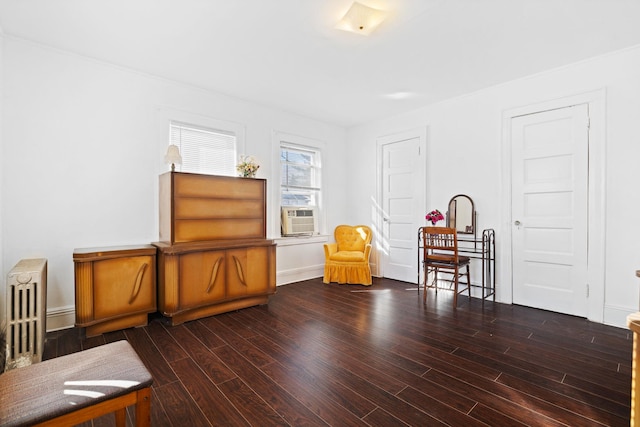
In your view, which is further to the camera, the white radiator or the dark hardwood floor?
the white radiator

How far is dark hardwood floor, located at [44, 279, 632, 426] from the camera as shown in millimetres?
1701

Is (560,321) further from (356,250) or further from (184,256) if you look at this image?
(184,256)

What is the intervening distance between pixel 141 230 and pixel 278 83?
2.39 meters

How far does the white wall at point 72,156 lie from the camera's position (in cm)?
274

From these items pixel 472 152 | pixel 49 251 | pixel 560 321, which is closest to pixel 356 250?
pixel 472 152

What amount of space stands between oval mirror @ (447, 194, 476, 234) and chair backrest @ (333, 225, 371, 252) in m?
1.31

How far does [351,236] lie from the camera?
17.0 feet

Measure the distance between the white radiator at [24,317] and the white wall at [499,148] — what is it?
439 cm

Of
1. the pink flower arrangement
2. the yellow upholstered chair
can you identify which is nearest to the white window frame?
the yellow upholstered chair

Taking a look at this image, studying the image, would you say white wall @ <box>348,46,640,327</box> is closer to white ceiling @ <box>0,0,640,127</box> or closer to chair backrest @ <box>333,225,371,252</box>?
white ceiling @ <box>0,0,640,127</box>

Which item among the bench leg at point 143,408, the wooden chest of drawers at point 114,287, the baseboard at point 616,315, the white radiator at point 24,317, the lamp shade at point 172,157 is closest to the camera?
the bench leg at point 143,408

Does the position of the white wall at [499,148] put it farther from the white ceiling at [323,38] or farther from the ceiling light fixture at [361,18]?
the ceiling light fixture at [361,18]

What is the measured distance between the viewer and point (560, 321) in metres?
3.13

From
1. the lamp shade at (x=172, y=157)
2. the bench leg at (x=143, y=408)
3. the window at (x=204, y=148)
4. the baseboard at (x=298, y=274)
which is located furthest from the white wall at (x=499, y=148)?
the bench leg at (x=143, y=408)
